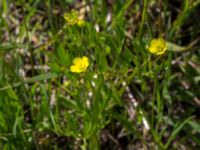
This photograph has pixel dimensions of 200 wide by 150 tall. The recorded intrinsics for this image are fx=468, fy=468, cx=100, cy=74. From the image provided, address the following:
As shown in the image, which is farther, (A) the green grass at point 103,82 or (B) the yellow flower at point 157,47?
(A) the green grass at point 103,82

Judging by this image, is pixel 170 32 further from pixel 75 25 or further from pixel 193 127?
pixel 75 25

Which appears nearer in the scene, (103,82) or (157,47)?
(157,47)

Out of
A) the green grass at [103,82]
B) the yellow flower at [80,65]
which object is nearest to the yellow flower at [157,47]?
the green grass at [103,82]

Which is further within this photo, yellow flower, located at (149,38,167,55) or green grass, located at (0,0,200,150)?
green grass, located at (0,0,200,150)

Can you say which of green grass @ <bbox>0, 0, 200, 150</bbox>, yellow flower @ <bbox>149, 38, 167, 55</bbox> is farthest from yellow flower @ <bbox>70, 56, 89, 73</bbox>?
yellow flower @ <bbox>149, 38, 167, 55</bbox>

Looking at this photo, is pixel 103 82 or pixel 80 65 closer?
pixel 80 65

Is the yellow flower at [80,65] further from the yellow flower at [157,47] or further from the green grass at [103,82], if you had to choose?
the yellow flower at [157,47]

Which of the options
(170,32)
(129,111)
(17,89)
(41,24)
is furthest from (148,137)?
(41,24)

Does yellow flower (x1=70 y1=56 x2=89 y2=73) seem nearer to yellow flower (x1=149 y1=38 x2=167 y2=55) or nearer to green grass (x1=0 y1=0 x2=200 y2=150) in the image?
green grass (x1=0 y1=0 x2=200 y2=150)
